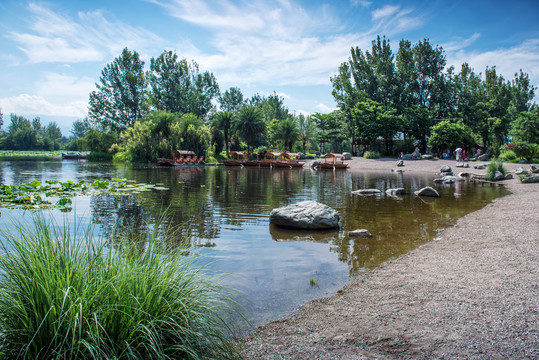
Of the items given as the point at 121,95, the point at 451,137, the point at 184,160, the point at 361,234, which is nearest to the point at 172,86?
the point at 121,95

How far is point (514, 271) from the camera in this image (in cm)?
638

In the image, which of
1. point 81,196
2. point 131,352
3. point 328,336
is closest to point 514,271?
point 328,336

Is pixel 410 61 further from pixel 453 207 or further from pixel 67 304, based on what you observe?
pixel 67 304

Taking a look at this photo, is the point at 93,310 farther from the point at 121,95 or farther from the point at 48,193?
the point at 121,95

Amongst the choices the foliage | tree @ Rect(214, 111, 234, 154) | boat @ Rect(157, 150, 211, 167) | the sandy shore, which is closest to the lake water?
the sandy shore

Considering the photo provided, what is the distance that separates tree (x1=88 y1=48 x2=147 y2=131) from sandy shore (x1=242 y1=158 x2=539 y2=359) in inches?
3231

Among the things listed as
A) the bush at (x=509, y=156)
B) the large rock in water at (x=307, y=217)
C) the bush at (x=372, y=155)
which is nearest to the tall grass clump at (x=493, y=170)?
the bush at (x=509, y=156)

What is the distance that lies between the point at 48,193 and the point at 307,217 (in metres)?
12.8

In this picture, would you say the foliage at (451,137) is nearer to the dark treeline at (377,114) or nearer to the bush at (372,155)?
the dark treeline at (377,114)

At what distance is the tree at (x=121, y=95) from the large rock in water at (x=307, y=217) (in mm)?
76371

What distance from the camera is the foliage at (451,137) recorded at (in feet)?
173

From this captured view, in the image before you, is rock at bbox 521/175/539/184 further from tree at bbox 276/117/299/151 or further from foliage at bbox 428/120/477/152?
tree at bbox 276/117/299/151

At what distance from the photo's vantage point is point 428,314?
4938mm

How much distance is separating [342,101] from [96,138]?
53349 millimetres
